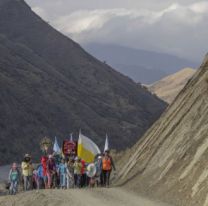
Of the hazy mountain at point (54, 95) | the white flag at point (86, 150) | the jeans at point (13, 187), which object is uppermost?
the hazy mountain at point (54, 95)

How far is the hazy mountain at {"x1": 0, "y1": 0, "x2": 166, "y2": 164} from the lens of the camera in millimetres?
83312

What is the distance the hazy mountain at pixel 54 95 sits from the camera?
273 feet

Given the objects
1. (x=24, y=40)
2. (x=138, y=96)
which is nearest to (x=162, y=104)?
(x=138, y=96)

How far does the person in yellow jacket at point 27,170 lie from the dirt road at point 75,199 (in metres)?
2.50

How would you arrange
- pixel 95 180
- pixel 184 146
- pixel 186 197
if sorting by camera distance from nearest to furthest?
1. pixel 186 197
2. pixel 184 146
3. pixel 95 180

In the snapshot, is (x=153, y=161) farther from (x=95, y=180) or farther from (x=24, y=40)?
(x=24, y=40)

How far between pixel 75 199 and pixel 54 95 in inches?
3088

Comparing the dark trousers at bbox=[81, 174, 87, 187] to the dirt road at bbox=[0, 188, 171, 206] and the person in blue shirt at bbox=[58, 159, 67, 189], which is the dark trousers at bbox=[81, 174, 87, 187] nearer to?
the person in blue shirt at bbox=[58, 159, 67, 189]

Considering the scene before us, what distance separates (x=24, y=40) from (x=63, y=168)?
119 metres

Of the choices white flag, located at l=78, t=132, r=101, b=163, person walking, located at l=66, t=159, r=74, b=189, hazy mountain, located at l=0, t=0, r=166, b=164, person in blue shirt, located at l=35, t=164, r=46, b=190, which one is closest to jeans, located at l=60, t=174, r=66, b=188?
person walking, located at l=66, t=159, r=74, b=189

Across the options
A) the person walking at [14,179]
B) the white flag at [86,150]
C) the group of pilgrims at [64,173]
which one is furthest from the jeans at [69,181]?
the white flag at [86,150]

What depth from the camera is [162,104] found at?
13275cm

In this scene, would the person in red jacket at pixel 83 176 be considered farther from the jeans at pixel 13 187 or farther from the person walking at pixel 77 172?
the jeans at pixel 13 187

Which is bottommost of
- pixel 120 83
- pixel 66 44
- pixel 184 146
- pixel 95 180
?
pixel 95 180
